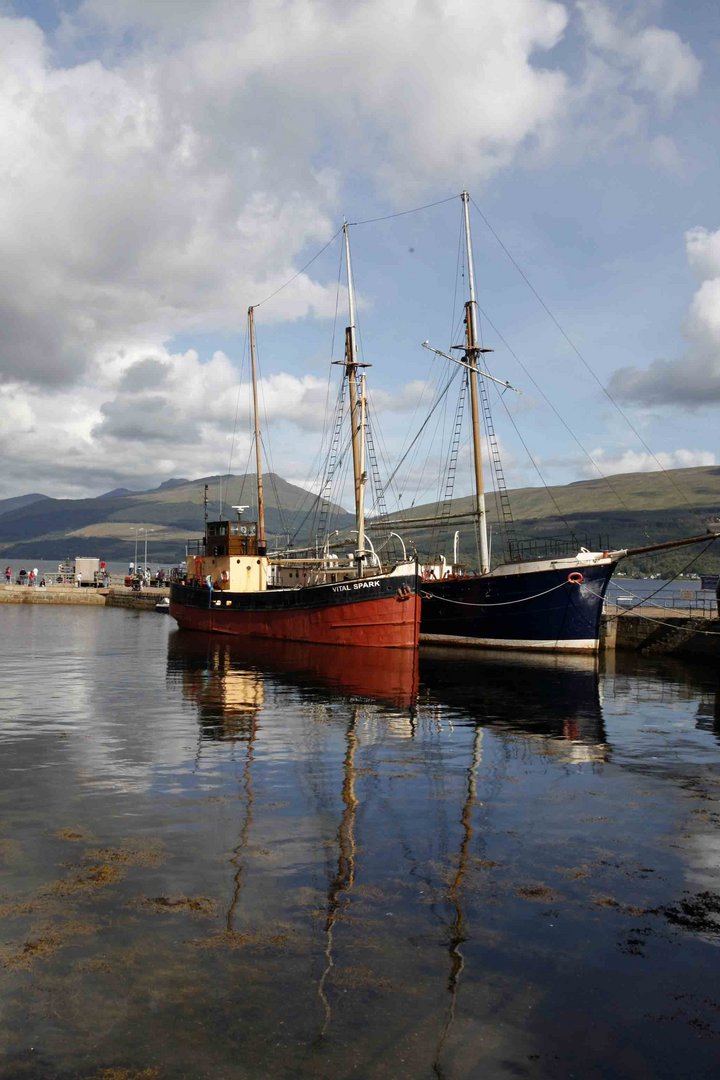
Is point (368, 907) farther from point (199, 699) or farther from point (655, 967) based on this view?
point (199, 699)

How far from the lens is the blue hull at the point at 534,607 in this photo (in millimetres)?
45281

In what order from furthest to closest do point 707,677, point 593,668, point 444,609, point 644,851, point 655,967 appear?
point 444,609, point 593,668, point 707,677, point 644,851, point 655,967

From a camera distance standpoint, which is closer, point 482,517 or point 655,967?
point 655,967

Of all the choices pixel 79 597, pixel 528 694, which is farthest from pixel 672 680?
pixel 79 597

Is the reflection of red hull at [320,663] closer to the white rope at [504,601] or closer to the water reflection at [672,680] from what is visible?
the white rope at [504,601]

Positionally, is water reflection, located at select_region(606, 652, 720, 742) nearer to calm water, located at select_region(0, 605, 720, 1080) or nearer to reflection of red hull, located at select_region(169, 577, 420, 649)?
calm water, located at select_region(0, 605, 720, 1080)

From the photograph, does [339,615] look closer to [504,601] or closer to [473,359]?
[504,601]

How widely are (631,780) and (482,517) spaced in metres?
34.8

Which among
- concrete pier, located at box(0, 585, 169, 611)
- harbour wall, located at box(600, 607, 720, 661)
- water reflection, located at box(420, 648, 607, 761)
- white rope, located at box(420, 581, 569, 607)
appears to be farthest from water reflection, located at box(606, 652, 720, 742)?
concrete pier, located at box(0, 585, 169, 611)

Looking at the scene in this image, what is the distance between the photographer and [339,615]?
46500 mm

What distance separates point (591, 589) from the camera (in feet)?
149

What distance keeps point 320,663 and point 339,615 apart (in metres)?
6.47

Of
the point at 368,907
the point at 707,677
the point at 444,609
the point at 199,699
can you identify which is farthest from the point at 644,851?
the point at 444,609

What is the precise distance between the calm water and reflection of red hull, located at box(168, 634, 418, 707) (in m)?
8.17
